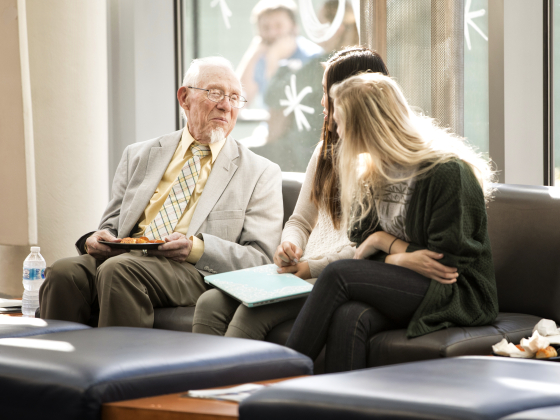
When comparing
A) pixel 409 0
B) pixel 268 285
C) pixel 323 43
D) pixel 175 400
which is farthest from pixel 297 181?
pixel 175 400

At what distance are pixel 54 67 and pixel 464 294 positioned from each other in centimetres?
333

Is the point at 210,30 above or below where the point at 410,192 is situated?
above

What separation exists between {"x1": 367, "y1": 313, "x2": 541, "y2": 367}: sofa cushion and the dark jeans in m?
0.05

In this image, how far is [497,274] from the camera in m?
2.62

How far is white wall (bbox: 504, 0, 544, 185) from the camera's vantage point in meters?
3.41

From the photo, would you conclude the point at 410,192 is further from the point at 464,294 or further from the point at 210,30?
the point at 210,30

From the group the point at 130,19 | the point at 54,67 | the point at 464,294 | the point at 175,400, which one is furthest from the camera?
the point at 130,19

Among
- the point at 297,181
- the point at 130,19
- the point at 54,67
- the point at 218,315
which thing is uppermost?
the point at 130,19

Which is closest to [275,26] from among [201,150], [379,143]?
[201,150]

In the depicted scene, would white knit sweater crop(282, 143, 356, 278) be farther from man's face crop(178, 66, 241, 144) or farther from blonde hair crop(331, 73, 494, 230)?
man's face crop(178, 66, 241, 144)

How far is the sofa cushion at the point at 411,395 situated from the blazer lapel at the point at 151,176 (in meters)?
2.04

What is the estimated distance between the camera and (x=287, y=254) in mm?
2723

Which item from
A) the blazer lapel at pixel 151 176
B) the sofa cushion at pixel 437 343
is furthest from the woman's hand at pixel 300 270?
the blazer lapel at pixel 151 176

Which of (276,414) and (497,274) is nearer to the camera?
(276,414)
